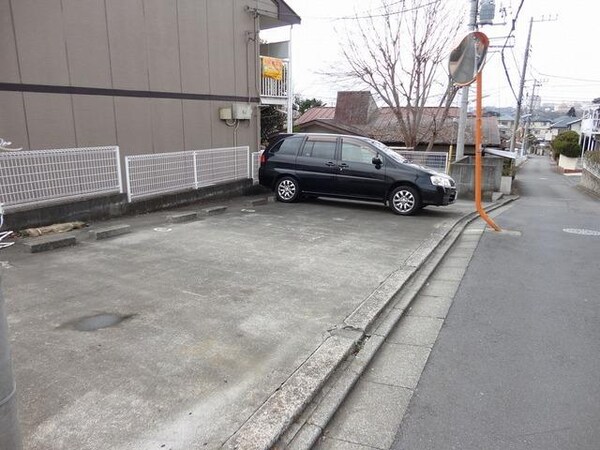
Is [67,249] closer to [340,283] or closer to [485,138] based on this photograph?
[340,283]

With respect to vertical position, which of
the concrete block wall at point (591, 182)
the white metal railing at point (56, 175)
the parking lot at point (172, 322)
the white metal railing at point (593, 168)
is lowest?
the concrete block wall at point (591, 182)

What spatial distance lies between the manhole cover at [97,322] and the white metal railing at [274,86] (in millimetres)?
10765

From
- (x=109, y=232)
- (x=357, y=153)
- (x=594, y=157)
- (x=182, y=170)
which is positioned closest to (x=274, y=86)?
(x=357, y=153)

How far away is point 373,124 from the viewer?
30422 millimetres

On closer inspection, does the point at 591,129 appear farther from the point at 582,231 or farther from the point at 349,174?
the point at 349,174

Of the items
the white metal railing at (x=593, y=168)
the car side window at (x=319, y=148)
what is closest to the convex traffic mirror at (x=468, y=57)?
the car side window at (x=319, y=148)

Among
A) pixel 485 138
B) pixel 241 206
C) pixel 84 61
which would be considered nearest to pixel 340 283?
pixel 241 206

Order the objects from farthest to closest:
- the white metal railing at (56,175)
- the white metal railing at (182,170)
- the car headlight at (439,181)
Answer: the car headlight at (439,181)
the white metal railing at (182,170)
the white metal railing at (56,175)

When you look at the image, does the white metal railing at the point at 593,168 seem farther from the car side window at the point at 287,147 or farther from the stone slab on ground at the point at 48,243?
the stone slab on ground at the point at 48,243

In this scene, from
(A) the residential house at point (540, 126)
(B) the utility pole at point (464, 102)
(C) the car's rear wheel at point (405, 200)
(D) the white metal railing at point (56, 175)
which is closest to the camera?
(D) the white metal railing at point (56, 175)

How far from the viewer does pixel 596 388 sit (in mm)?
3125

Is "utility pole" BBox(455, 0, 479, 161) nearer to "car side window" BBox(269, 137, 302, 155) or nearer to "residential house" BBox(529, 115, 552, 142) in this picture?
"car side window" BBox(269, 137, 302, 155)

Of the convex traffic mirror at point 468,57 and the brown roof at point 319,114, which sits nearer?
the convex traffic mirror at point 468,57

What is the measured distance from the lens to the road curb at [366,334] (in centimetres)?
257
